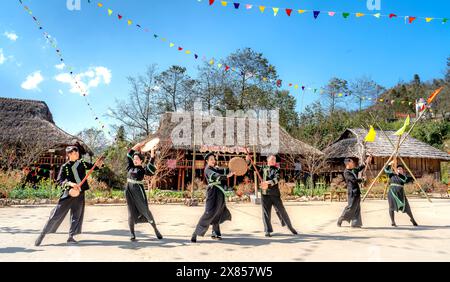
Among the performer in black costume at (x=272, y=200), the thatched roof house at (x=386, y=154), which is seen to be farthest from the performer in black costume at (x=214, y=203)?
the thatched roof house at (x=386, y=154)

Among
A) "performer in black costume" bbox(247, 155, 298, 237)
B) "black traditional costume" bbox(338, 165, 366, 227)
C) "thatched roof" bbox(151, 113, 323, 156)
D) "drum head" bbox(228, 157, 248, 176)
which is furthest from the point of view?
"thatched roof" bbox(151, 113, 323, 156)

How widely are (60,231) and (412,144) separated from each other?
91.8 ft

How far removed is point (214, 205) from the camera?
6.41 metres

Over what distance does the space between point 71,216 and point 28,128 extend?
18482 mm

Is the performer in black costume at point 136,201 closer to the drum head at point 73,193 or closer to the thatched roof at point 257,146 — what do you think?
the drum head at point 73,193

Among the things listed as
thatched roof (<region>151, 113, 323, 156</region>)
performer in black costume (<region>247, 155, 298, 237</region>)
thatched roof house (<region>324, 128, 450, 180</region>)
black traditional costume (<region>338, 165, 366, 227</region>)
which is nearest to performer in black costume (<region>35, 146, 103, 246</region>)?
performer in black costume (<region>247, 155, 298, 237</region>)

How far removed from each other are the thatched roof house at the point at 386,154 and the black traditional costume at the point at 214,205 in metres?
20.2

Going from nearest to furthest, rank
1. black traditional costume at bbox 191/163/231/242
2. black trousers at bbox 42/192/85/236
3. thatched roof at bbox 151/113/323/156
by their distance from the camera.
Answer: black trousers at bbox 42/192/85/236 < black traditional costume at bbox 191/163/231/242 < thatched roof at bbox 151/113/323/156

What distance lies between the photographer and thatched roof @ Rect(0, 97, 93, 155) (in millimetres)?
20511

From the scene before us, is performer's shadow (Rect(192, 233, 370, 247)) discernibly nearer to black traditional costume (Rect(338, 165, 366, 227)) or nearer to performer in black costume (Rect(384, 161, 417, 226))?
black traditional costume (Rect(338, 165, 366, 227))

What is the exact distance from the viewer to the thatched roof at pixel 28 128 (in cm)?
2051

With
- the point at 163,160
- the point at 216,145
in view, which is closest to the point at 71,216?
the point at 163,160

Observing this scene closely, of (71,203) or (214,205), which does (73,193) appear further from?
(214,205)
